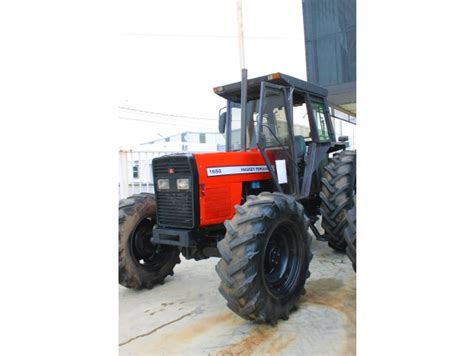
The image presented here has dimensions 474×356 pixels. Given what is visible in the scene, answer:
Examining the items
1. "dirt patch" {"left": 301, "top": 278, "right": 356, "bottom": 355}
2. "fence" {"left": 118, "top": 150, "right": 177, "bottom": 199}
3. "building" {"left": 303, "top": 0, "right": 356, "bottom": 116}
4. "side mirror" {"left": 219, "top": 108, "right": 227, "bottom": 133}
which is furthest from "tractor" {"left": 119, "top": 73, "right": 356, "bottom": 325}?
"building" {"left": 303, "top": 0, "right": 356, "bottom": 116}

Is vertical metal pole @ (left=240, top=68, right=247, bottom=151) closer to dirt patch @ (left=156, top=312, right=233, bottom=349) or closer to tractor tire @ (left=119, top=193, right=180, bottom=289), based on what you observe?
tractor tire @ (left=119, top=193, right=180, bottom=289)

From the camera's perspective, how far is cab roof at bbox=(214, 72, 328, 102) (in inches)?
171

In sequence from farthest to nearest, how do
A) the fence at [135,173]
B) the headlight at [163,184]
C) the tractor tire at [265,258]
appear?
the fence at [135,173] → the headlight at [163,184] → the tractor tire at [265,258]

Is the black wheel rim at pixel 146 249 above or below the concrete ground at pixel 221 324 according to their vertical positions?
above

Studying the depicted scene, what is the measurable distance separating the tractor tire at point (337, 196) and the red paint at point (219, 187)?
1.11 meters

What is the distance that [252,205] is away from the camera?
3.24 m

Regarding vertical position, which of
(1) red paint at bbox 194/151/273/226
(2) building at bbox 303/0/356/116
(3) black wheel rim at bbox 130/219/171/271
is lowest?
(3) black wheel rim at bbox 130/219/171/271

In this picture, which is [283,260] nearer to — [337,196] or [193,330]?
[193,330]

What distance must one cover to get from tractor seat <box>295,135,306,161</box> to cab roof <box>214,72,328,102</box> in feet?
2.14

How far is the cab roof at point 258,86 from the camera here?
436 cm

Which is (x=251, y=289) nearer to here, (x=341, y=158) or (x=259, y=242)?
(x=259, y=242)

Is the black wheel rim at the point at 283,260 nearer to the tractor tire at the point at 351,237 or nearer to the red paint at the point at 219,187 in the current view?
the red paint at the point at 219,187

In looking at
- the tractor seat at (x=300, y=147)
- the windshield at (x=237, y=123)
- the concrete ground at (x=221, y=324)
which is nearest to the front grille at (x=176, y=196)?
the concrete ground at (x=221, y=324)

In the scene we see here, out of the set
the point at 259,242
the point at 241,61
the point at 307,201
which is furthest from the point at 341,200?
the point at 241,61
